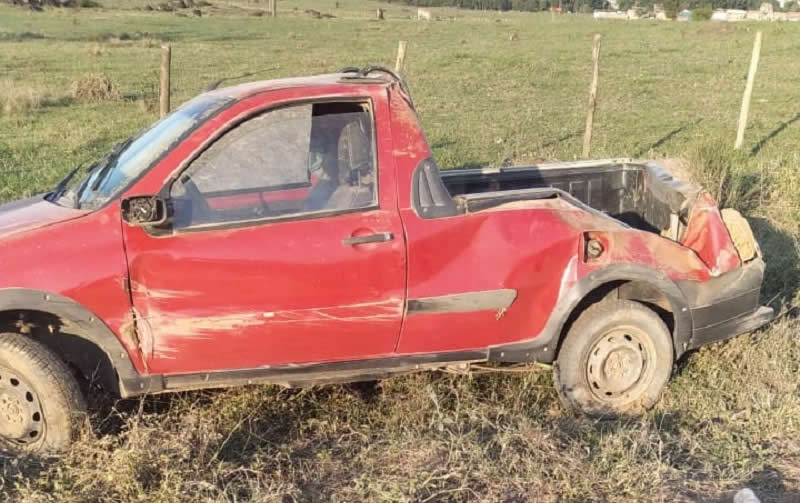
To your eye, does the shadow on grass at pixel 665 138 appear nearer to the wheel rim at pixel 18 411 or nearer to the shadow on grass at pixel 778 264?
the shadow on grass at pixel 778 264

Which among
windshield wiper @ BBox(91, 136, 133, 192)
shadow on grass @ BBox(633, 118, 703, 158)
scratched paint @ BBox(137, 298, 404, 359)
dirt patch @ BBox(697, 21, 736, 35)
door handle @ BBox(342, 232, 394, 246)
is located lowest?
scratched paint @ BBox(137, 298, 404, 359)

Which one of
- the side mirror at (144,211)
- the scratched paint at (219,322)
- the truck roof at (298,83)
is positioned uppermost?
the truck roof at (298,83)

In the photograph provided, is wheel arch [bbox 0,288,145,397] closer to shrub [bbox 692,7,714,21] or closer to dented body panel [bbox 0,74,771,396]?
dented body panel [bbox 0,74,771,396]

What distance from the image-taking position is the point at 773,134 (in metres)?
14.1

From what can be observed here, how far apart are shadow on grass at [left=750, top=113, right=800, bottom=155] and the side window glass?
32.6 feet

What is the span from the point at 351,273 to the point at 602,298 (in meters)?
1.57

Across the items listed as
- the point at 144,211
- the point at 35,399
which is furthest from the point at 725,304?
the point at 35,399

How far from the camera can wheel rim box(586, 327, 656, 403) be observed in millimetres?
4402

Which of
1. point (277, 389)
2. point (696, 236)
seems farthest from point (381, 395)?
point (696, 236)

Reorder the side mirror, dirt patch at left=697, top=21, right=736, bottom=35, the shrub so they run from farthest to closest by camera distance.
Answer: the shrub → dirt patch at left=697, top=21, right=736, bottom=35 → the side mirror

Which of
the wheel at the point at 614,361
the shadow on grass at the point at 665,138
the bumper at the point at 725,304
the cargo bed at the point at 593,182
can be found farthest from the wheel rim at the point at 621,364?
the shadow on grass at the point at 665,138

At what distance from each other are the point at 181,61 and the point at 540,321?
2526 centimetres

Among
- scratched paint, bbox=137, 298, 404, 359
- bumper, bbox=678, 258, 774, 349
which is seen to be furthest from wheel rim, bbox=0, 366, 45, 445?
bumper, bbox=678, 258, 774, 349

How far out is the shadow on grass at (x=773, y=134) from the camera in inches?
499
